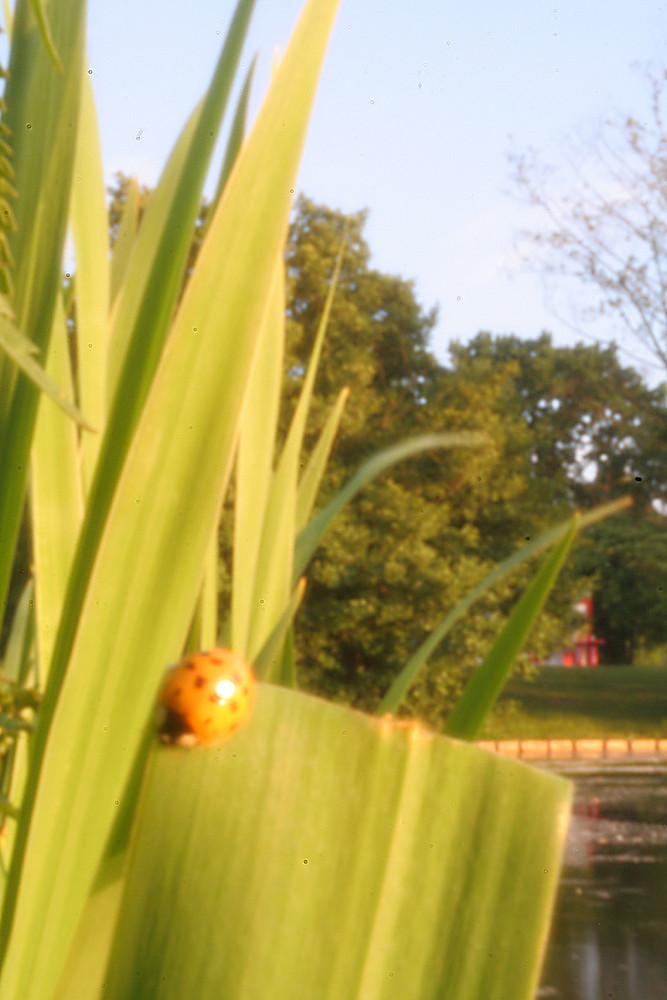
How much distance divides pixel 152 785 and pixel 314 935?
0.06 m

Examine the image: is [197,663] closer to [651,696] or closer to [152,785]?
[152,785]

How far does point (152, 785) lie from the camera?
248 millimetres

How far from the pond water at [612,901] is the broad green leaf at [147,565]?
545cm

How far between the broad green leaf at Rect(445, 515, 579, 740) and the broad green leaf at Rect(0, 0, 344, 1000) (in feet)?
0.68

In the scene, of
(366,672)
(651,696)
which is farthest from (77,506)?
(651,696)

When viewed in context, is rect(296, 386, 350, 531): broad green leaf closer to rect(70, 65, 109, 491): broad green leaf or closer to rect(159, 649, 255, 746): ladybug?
rect(70, 65, 109, 491): broad green leaf

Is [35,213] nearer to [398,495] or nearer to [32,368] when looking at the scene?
[32,368]

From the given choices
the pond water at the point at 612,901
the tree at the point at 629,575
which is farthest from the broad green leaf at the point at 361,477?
the tree at the point at 629,575

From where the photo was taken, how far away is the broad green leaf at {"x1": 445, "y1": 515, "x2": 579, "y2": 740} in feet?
1.51

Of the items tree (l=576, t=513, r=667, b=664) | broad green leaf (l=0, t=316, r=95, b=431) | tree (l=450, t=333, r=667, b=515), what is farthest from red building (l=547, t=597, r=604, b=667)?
broad green leaf (l=0, t=316, r=95, b=431)

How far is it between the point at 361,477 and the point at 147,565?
0.35m

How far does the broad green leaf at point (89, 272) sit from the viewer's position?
1.60ft

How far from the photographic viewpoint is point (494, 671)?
0.46 meters

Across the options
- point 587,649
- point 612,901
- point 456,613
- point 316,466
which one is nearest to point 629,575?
point 587,649
